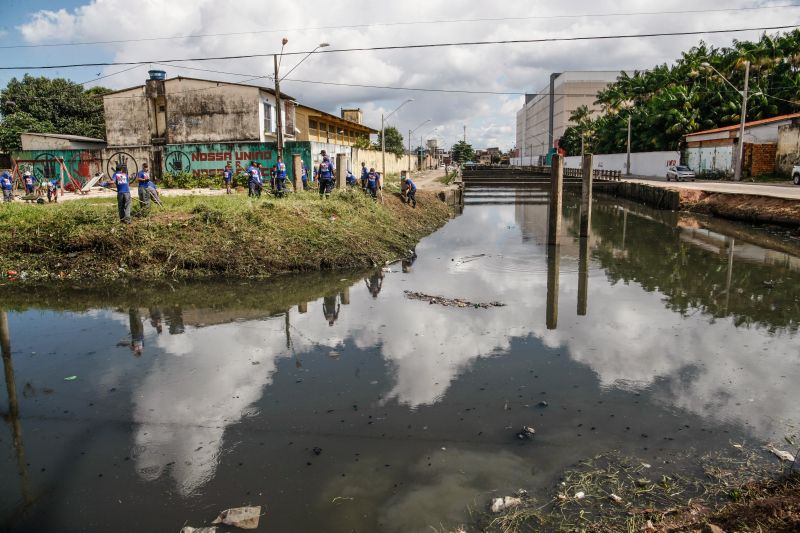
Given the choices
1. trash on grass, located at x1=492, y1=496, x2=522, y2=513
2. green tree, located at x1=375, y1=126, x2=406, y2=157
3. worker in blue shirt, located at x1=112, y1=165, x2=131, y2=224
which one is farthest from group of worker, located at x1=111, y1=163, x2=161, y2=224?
green tree, located at x1=375, y1=126, x2=406, y2=157

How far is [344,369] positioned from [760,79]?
1820 inches

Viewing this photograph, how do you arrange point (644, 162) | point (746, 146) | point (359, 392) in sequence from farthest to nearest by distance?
point (644, 162), point (746, 146), point (359, 392)

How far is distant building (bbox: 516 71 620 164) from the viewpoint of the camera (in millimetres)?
99312

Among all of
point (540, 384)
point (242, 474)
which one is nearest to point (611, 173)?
point (540, 384)

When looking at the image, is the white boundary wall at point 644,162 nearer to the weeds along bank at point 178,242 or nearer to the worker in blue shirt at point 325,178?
the worker in blue shirt at point 325,178

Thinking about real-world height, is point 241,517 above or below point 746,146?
below

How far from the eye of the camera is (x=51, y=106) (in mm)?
45594

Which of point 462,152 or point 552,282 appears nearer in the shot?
point 552,282

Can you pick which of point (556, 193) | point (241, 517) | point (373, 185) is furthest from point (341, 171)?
point (241, 517)

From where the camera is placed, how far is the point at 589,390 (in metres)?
7.41

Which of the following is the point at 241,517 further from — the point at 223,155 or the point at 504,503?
the point at 223,155

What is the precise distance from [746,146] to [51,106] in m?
51.3

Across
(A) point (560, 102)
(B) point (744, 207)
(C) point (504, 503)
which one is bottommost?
(C) point (504, 503)

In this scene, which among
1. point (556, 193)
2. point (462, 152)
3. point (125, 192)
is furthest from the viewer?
point (462, 152)
